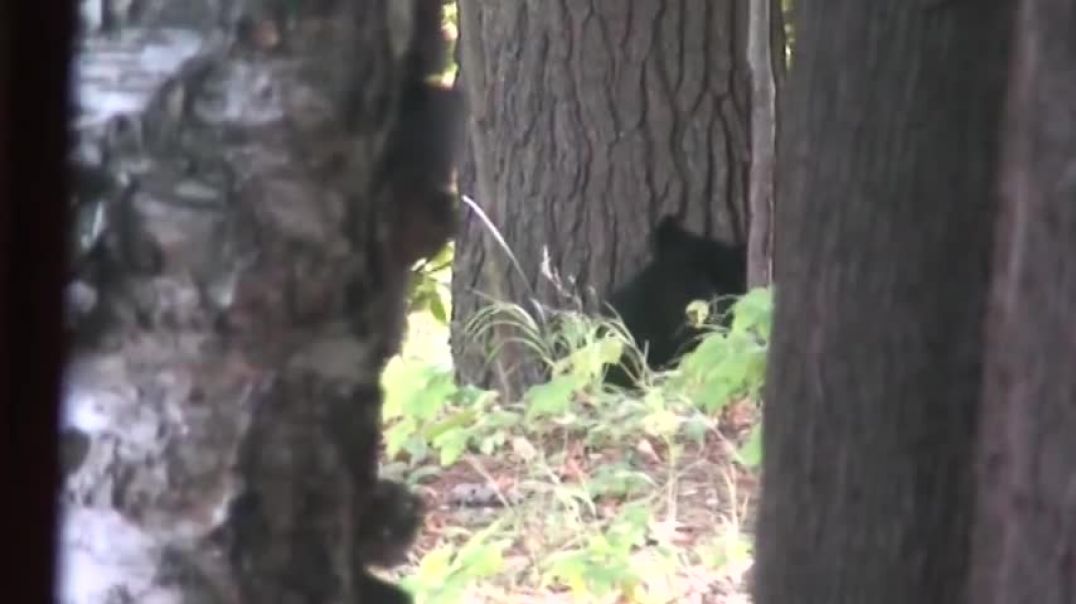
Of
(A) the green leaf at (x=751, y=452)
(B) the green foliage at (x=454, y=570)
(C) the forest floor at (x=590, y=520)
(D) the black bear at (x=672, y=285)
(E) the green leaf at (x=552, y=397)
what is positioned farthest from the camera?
(D) the black bear at (x=672, y=285)

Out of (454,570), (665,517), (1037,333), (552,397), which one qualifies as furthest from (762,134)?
(1037,333)

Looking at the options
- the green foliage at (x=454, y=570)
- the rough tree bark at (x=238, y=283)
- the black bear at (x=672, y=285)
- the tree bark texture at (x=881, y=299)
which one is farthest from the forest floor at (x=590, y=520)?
the rough tree bark at (x=238, y=283)

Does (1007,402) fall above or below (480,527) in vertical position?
above

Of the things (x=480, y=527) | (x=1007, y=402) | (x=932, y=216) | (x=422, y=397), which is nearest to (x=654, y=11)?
(x=422, y=397)

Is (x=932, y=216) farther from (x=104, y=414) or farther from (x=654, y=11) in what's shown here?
(x=654, y=11)

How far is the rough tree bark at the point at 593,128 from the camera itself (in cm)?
538

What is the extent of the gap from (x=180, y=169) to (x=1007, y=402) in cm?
65

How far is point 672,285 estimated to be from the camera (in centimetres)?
550

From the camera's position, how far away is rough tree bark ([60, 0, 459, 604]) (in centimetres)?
121

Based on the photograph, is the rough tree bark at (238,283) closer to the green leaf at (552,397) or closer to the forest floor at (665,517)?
the forest floor at (665,517)

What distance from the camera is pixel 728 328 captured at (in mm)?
4984

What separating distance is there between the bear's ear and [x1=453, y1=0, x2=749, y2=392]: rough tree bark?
3cm

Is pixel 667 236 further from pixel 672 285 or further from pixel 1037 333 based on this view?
pixel 1037 333

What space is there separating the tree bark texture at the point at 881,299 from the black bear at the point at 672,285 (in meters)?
3.25
